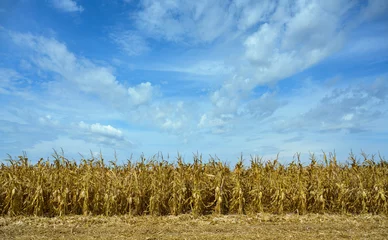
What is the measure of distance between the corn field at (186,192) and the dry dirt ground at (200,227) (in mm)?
441

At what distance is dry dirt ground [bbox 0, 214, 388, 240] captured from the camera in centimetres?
752

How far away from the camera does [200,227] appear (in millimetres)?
8094

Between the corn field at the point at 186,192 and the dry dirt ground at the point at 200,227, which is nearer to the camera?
the dry dirt ground at the point at 200,227

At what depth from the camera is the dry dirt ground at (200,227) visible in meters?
7.52

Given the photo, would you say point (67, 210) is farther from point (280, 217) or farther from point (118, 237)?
point (280, 217)

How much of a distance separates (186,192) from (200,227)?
1507mm

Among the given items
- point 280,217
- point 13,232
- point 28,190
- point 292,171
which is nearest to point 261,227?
point 280,217

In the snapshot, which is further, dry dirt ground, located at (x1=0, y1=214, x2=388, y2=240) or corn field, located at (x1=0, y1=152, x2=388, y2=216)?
corn field, located at (x1=0, y1=152, x2=388, y2=216)

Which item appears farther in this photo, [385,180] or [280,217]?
[385,180]

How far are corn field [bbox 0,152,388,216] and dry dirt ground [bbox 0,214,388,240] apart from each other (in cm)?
44

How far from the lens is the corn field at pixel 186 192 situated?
30.6 ft

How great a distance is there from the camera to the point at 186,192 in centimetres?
945

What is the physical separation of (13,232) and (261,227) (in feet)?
19.6

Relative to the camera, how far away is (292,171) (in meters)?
10.4
